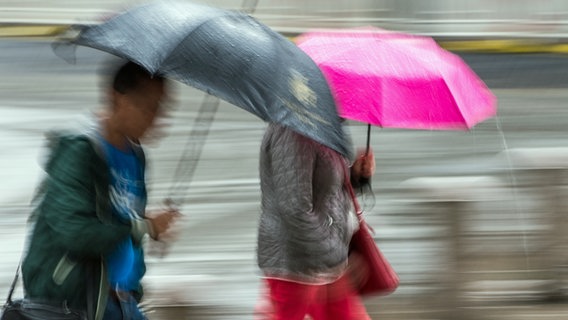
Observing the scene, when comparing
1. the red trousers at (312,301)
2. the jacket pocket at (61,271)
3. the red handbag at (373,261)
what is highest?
the jacket pocket at (61,271)

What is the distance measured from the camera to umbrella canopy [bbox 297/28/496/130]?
4195 mm

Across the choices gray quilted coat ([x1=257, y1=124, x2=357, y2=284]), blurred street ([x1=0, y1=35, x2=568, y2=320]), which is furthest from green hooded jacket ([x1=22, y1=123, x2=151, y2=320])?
gray quilted coat ([x1=257, y1=124, x2=357, y2=284])

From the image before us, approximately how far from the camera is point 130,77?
11.6 feet

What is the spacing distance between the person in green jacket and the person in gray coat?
69 cm

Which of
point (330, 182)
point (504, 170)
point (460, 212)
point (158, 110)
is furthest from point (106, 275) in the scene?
point (504, 170)

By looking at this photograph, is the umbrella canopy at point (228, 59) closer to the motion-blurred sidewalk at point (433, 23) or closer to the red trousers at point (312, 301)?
the red trousers at point (312, 301)

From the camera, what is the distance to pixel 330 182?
4285 millimetres

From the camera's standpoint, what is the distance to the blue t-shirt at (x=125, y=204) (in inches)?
136

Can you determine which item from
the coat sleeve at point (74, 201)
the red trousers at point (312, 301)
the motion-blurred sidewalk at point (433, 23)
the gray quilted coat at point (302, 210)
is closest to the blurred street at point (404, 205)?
the coat sleeve at point (74, 201)

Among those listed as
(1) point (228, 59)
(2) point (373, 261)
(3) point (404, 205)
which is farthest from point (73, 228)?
(3) point (404, 205)

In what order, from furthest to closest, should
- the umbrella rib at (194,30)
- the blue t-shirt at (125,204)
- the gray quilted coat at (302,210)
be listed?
the gray quilted coat at (302,210), the umbrella rib at (194,30), the blue t-shirt at (125,204)

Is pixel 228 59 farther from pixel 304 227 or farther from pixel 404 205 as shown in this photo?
pixel 404 205

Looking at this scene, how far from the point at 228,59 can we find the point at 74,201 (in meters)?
0.65

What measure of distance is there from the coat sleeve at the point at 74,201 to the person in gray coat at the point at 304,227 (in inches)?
37.6
